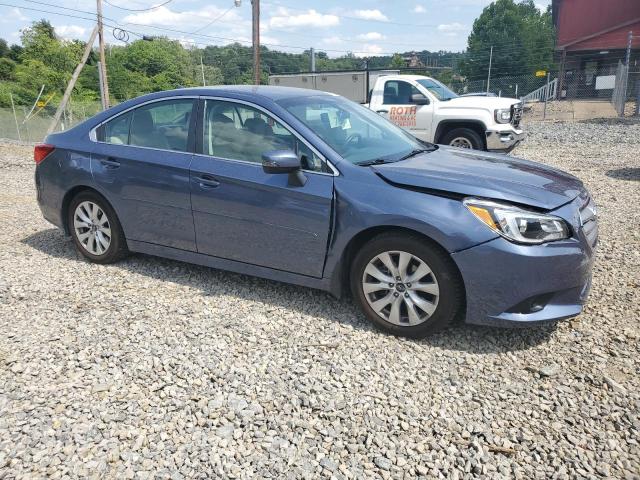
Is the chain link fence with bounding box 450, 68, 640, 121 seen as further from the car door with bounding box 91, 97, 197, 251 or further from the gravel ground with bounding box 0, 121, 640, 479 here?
the gravel ground with bounding box 0, 121, 640, 479

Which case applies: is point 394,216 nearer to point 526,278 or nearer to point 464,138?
point 526,278

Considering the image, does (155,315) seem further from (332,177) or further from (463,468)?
(463,468)

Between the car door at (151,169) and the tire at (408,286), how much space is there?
158cm

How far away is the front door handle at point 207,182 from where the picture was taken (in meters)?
4.17

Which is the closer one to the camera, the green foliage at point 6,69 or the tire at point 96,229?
the tire at point 96,229

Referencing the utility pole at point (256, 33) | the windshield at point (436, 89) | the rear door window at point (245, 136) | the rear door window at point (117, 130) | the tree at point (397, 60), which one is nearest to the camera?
the rear door window at point (245, 136)

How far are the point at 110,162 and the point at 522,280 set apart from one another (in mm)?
3557

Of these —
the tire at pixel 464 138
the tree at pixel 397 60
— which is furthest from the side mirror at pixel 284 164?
the tree at pixel 397 60

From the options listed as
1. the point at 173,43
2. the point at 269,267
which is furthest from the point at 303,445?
the point at 173,43

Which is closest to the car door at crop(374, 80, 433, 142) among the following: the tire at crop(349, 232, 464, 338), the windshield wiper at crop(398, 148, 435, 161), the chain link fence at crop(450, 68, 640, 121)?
the chain link fence at crop(450, 68, 640, 121)

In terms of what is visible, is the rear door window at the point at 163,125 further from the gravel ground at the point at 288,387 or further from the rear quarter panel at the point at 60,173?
the gravel ground at the point at 288,387

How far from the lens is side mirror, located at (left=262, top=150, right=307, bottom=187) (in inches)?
146

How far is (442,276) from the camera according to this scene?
3361 mm

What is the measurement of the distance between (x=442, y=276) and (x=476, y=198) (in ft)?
1.73
